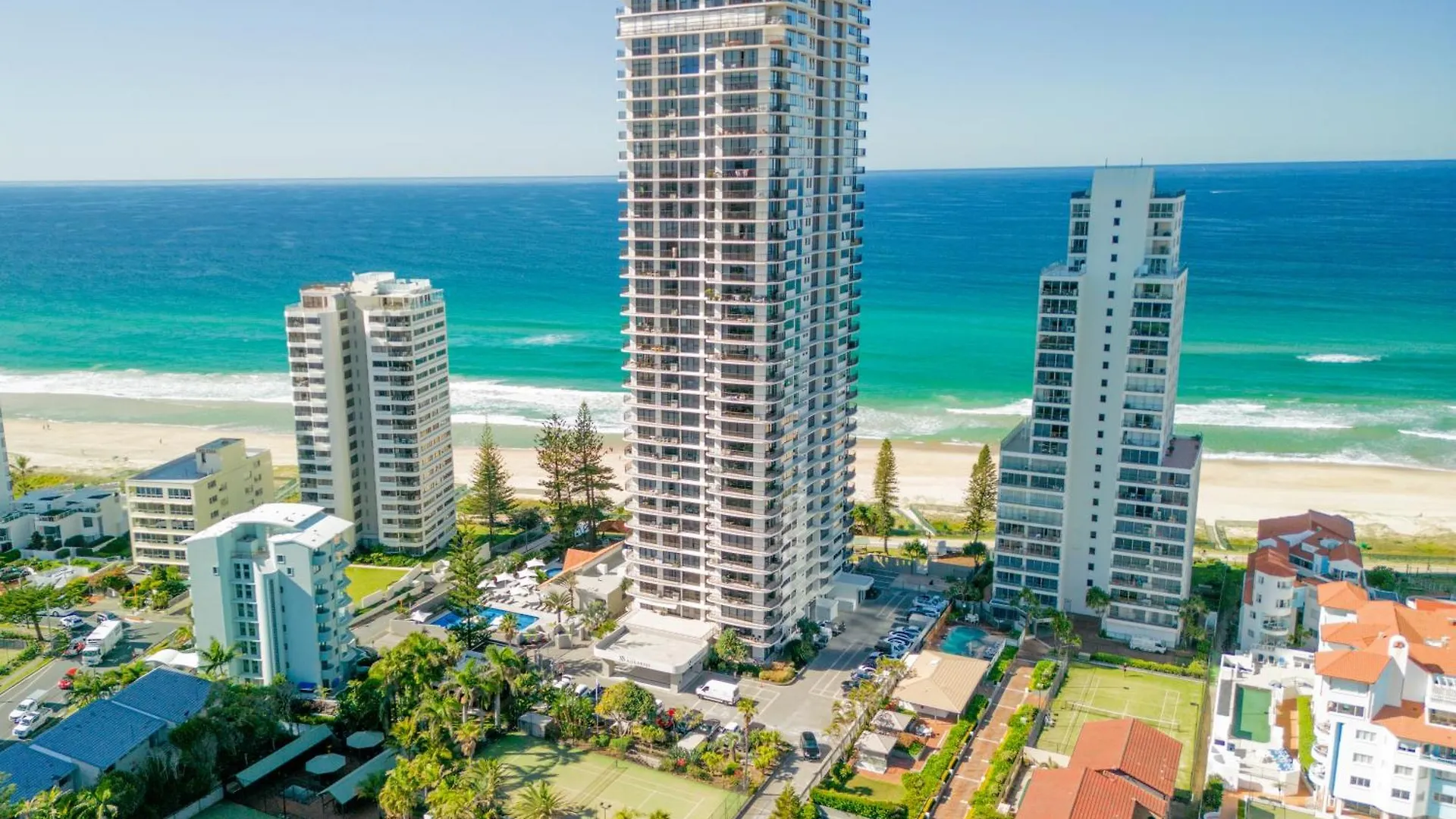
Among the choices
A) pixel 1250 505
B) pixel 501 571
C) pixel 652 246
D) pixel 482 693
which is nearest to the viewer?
pixel 482 693

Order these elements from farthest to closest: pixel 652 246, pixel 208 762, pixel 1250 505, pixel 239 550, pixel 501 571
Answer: pixel 1250 505, pixel 501 571, pixel 652 246, pixel 239 550, pixel 208 762

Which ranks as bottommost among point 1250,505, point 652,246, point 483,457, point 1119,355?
point 1250,505

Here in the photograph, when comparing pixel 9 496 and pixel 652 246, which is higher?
pixel 652 246

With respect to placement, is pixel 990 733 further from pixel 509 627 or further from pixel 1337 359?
pixel 1337 359

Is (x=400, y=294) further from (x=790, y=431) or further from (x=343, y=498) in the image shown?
(x=790, y=431)

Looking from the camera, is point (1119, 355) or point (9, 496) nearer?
point (1119, 355)

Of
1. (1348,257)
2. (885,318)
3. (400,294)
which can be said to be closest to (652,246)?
(400,294)

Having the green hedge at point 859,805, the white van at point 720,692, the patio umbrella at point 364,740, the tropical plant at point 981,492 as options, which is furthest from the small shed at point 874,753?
the tropical plant at point 981,492
